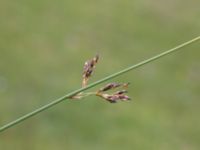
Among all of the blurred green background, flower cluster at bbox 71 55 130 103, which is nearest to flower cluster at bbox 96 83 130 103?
flower cluster at bbox 71 55 130 103

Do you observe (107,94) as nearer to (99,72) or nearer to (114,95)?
(114,95)

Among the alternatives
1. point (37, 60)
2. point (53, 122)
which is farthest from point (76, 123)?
point (37, 60)

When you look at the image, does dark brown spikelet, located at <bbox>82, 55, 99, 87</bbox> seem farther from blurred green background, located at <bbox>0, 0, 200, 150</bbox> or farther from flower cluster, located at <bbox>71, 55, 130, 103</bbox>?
blurred green background, located at <bbox>0, 0, 200, 150</bbox>

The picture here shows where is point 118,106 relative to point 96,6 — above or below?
below

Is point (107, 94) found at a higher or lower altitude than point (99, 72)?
higher

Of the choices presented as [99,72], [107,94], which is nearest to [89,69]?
[107,94]

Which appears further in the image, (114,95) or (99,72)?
(99,72)

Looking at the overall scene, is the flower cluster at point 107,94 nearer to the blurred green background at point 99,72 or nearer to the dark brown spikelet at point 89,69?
the dark brown spikelet at point 89,69

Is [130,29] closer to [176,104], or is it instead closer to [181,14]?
[181,14]
